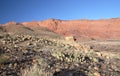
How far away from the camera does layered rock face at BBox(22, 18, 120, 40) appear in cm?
7969

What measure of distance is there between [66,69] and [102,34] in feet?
232

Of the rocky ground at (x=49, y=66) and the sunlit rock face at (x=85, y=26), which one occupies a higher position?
the sunlit rock face at (x=85, y=26)

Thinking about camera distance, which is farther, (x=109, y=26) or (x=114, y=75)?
(x=109, y=26)

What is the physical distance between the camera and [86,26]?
281 ft

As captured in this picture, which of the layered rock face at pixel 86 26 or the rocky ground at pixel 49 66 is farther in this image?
the layered rock face at pixel 86 26

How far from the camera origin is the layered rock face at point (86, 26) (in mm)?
79688

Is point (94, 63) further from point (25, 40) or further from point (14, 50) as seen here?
point (25, 40)

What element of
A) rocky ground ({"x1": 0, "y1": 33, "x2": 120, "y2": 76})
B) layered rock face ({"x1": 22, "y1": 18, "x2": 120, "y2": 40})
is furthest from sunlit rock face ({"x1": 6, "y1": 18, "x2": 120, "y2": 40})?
rocky ground ({"x1": 0, "y1": 33, "x2": 120, "y2": 76})

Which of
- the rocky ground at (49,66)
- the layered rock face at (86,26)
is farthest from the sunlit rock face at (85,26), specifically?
the rocky ground at (49,66)

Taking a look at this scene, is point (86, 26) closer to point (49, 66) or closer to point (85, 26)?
point (85, 26)

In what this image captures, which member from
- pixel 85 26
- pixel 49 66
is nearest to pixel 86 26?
pixel 85 26

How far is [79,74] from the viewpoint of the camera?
9188 mm

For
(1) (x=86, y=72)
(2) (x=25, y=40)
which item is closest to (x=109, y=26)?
(2) (x=25, y=40)

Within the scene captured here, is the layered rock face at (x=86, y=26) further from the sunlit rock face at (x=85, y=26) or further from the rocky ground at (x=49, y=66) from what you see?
the rocky ground at (x=49, y=66)
